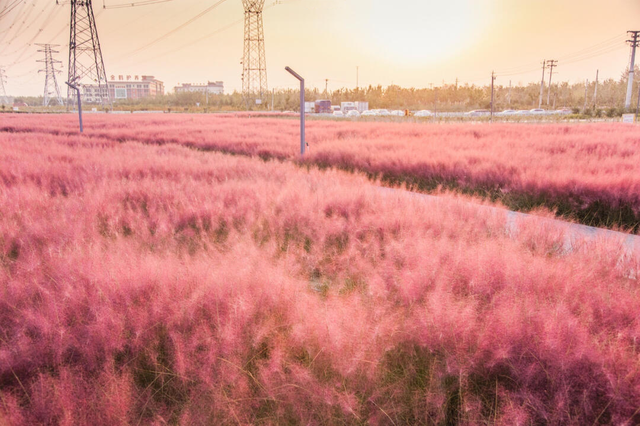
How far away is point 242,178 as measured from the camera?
852 centimetres

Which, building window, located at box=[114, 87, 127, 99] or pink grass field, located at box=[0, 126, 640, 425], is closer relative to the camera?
pink grass field, located at box=[0, 126, 640, 425]

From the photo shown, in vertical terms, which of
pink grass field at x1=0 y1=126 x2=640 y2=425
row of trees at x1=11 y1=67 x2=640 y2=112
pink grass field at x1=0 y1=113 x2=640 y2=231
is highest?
row of trees at x1=11 y1=67 x2=640 y2=112

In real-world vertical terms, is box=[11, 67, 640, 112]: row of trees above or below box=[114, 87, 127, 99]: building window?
below

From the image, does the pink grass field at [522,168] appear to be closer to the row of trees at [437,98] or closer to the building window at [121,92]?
the row of trees at [437,98]

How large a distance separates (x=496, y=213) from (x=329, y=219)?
223 centimetres

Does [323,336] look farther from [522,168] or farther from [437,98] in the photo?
[437,98]

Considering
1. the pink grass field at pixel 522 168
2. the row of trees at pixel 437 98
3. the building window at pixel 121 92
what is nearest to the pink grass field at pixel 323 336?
the pink grass field at pixel 522 168

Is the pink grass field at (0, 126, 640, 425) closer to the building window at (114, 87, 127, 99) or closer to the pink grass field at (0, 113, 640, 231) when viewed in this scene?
the pink grass field at (0, 113, 640, 231)

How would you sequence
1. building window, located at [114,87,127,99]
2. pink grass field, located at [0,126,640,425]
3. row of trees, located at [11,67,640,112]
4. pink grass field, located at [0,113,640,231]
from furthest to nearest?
building window, located at [114,87,127,99] < row of trees, located at [11,67,640,112] < pink grass field, located at [0,113,640,231] < pink grass field, located at [0,126,640,425]

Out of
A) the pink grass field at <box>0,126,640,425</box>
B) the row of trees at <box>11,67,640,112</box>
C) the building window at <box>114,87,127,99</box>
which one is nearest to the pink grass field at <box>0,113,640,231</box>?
the pink grass field at <box>0,126,640,425</box>

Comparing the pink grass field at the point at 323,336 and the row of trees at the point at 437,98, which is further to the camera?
the row of trees at the point at 437,98

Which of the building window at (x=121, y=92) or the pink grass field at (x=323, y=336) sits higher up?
the building window at (x=121, y=92)

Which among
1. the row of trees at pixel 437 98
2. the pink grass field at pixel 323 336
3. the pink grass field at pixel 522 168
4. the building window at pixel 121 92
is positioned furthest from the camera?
the building window at pixel 121 92

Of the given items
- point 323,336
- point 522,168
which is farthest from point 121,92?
point 323,336
